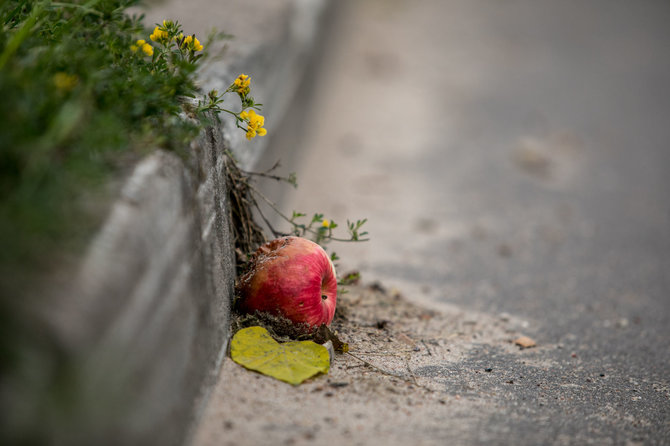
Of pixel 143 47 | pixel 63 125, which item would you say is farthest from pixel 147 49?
pixel 63 125

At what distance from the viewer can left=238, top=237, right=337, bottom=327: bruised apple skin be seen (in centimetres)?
193

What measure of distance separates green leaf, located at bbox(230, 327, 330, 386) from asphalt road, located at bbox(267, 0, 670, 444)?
424mm

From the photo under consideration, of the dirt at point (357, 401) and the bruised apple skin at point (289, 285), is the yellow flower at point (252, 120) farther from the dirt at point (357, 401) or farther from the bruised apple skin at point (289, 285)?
the dirt at point (357, 401)

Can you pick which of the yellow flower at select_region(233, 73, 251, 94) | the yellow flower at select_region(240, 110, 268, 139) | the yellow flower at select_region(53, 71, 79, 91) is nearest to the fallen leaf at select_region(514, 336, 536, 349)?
the yellow flower at select_region(240, 110, 268, 139)

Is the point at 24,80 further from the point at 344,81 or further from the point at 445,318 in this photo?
the point at 344,81

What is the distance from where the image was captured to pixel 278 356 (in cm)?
178

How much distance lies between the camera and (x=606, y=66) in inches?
316

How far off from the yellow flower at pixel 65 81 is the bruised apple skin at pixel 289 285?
846 mm

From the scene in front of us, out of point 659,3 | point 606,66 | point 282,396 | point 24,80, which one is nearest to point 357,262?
point 282,396

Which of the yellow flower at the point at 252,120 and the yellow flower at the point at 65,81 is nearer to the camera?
the yellow flower at the point at 65,81

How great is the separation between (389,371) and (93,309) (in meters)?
1.13

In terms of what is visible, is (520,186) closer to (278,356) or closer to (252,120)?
(252,120)

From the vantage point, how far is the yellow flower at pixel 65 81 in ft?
4.44

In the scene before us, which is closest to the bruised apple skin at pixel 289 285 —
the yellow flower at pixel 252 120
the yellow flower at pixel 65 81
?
the yellow flower at pixel 252 120
